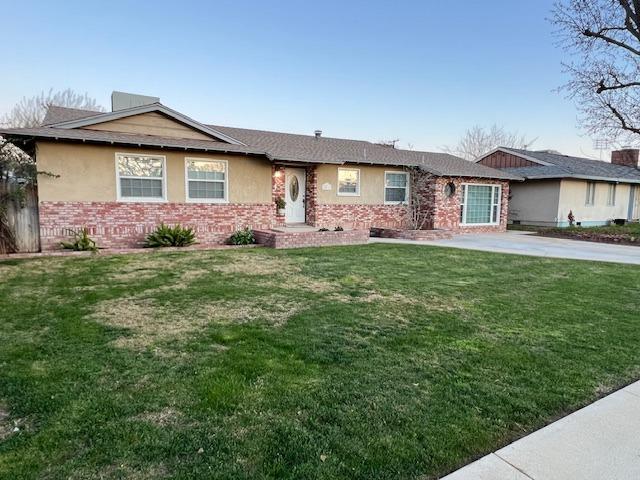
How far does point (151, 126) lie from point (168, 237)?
336 centimetres

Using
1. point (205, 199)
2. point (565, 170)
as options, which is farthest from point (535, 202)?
point (205, 199)

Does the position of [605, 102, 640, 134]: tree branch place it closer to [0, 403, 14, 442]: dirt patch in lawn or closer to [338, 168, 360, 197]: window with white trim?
[338, 168, 360, 197]: window with white trim

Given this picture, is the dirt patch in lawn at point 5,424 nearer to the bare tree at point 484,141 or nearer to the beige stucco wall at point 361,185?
the beige stucco wall at point 361,185

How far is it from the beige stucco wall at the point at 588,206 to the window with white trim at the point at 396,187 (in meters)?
9.87

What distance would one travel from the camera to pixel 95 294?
6117 millimetres

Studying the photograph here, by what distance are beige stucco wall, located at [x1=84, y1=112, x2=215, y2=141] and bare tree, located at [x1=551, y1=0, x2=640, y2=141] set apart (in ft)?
53.5

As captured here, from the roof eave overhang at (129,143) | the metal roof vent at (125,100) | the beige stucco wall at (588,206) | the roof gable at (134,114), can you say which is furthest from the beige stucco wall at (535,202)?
the metal roof vent at (125,100)

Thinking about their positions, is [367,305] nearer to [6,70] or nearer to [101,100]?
[6,70]

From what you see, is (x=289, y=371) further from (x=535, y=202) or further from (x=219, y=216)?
(x=535, y=202)

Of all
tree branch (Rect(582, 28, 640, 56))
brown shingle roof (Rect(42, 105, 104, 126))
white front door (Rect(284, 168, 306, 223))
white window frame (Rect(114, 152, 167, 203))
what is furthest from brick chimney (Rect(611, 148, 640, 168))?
brown shingle roof (Rect(42, 105, 104, 126))

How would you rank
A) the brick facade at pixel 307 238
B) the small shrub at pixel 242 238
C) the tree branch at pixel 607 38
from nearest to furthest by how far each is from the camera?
the brick facade at pixel 307 238
the small shrub at pixel 242 238
the tree branch at pixel 607 38

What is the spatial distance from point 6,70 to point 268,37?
1329 centimetres

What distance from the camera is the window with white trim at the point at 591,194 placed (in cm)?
2220

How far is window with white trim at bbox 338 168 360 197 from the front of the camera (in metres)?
15.2
